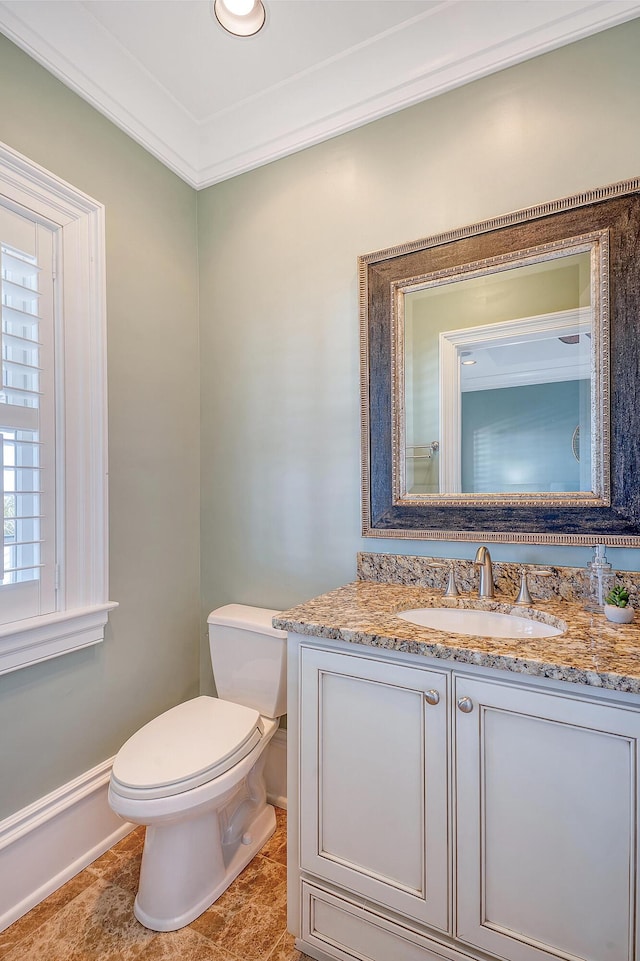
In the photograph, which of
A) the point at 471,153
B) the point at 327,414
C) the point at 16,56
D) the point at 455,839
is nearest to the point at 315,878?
the point at 455,839

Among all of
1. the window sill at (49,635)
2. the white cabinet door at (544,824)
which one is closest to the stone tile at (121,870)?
the window sill at (49,635)

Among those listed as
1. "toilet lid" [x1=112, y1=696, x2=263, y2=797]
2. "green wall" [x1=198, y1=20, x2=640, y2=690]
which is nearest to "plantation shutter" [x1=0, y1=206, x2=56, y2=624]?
"toilet lid" [x1=112, y1=696, x2=263, y2=797]

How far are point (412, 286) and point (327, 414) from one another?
53cm

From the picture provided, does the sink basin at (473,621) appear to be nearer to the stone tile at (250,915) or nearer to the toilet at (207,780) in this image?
the toilet at (207,780)

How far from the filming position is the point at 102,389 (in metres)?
1.62

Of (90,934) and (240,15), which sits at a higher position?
(240,15)

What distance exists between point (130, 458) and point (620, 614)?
5.34 feet

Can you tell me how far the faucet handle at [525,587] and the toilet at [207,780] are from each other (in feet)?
2.66

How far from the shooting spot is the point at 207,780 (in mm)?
1282

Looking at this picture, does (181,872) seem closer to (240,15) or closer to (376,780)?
(376,780)

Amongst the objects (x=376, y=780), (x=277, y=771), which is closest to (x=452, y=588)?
(x=376, y=780)

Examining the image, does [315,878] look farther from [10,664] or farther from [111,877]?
[10,664]

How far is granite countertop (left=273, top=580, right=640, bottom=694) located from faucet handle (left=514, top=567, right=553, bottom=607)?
0.10ft

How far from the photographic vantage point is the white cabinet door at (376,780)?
1041mm
